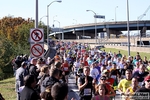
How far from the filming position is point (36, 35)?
11.4m

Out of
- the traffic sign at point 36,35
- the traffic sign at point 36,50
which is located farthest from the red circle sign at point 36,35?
the traffic sign at point 36,50

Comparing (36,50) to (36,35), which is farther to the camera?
(36,35)

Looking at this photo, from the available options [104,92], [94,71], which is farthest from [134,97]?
[94,71]

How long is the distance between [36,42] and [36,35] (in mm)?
251

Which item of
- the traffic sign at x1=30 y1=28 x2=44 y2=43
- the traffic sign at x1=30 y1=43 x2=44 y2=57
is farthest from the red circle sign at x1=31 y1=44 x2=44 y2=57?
the traffic sign at x1=30 y1=28 x2=44 y2=43

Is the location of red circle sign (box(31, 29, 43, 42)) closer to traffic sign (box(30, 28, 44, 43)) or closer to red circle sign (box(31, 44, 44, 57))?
traffic sign (box(30, 28, 44, 43))

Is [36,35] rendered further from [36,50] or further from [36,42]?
[36,50]

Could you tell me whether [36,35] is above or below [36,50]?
above

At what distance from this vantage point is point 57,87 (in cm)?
446

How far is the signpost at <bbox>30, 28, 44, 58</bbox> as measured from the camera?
37.0 feet

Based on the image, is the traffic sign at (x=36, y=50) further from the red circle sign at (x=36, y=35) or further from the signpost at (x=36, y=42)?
the red circle sign at (x=36, y=35)

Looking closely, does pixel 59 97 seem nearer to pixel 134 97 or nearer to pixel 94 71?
pixel 134 97

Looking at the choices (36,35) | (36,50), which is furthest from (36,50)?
(36,35)

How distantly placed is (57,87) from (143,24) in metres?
118
